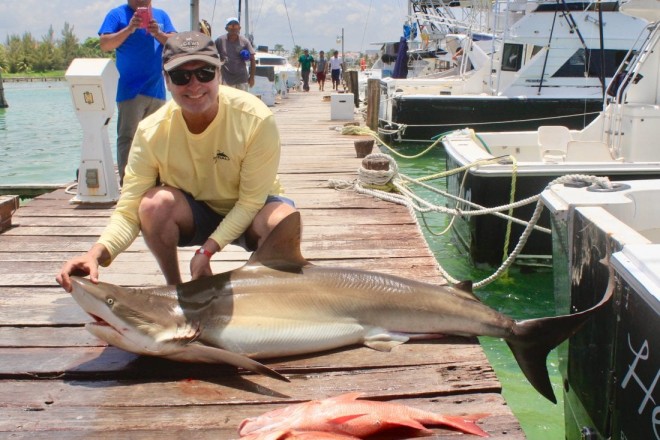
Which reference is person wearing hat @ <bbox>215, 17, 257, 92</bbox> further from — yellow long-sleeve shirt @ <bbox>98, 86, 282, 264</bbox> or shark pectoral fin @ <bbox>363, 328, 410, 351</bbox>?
shark pectoral fin @ <bbox>363, 328, 410, 351</bbox>

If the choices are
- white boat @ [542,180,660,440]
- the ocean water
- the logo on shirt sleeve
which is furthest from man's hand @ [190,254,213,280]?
the ocean water

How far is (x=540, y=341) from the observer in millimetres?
2789

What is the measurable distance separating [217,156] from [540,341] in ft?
5.79

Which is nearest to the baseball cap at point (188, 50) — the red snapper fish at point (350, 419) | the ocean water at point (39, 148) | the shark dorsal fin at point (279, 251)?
the shark dorsal fin at point (279, 251)

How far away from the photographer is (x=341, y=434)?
88.0 inches

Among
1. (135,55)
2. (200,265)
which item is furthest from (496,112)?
(200,265)

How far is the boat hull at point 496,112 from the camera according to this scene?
1330cm

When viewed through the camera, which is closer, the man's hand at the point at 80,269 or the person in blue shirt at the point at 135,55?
the man's hand at the point at 80,269

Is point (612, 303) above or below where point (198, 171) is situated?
below

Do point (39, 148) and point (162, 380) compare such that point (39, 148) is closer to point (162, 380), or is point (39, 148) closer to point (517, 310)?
point (517, 310)

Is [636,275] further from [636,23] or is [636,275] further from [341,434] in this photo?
[636,23]

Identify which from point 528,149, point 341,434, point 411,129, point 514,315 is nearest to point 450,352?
point 341,434

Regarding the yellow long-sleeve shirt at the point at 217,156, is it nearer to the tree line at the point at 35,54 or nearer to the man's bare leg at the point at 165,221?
the man's bare leg at the point at 165,221

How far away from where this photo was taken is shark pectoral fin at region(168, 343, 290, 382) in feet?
8.31
